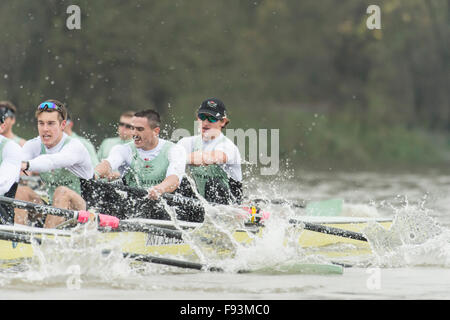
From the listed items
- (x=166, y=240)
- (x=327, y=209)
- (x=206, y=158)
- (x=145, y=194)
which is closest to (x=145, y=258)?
(x=145, y=194)

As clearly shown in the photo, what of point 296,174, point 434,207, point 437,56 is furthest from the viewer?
point 437,56

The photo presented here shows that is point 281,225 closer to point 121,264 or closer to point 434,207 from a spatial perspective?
point 121,264

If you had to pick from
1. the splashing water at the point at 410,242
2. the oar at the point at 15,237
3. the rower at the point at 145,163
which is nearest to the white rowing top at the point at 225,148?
the rower at the point at 145,163

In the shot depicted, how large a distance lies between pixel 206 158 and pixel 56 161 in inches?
68.9

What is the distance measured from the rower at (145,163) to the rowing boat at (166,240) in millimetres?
301

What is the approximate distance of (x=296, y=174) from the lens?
2466 centimetres

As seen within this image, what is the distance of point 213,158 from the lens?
985 cm

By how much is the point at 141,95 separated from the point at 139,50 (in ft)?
5.09

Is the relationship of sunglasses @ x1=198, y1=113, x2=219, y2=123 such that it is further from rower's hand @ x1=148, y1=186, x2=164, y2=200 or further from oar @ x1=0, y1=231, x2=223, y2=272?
oar @ x1=0, y1=231, x2=223, y2=272

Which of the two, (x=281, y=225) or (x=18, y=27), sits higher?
(x=18, y=27)

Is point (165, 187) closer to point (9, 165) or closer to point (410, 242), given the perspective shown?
point (9, 165)

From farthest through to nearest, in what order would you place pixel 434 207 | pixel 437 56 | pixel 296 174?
pixel 437 56 → pixel 296 174 → pixel 434 207

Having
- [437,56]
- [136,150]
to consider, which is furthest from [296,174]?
[136,150]
